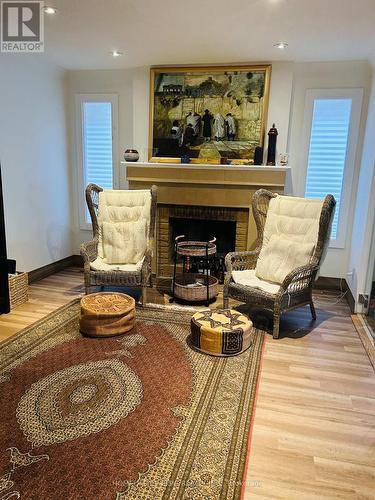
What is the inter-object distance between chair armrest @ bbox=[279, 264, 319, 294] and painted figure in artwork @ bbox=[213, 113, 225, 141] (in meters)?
1.98

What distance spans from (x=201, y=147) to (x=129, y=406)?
3.18 m

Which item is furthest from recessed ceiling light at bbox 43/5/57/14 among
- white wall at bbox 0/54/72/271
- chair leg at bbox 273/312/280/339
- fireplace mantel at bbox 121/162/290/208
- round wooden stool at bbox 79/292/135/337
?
chair leg at bbox 273/312/280/339

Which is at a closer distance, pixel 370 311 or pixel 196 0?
pixel 196 0

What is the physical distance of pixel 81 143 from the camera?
496 cm

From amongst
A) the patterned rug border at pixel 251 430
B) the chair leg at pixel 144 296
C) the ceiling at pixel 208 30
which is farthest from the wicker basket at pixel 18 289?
the patterned rug border at pixel 251 430

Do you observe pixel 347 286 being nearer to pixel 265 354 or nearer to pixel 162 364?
pixel 265 354

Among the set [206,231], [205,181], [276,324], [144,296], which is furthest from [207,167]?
[276,324]

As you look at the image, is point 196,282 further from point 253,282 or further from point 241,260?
point 253,282

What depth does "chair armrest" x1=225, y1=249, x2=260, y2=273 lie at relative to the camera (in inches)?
143

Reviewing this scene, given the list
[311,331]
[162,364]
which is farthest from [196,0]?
[311,331]

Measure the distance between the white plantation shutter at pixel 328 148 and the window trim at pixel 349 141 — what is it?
0.10 ft

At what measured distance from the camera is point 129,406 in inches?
85.4

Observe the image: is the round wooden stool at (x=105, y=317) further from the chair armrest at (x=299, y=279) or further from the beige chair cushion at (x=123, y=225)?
the chair armrest at (x=299, y=279)

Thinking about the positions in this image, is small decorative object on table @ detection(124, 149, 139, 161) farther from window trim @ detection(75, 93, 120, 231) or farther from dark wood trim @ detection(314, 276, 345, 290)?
dark wood trim @ detection(314, 276, 345, 290)
